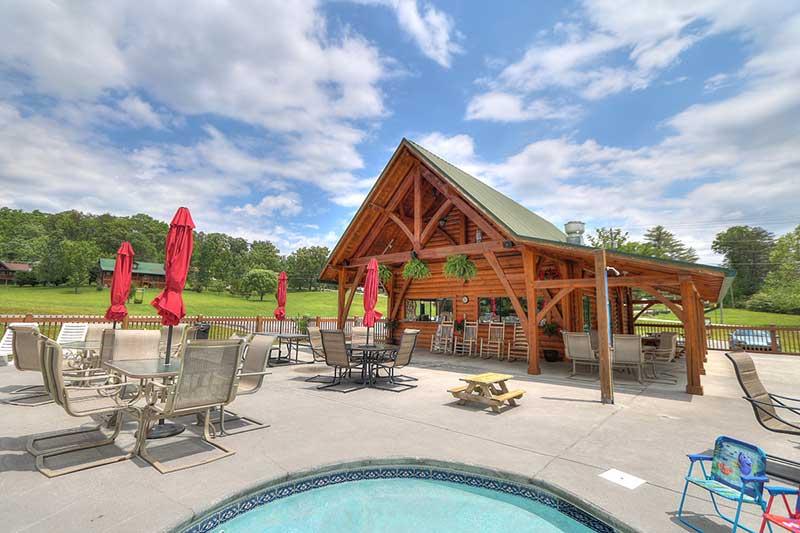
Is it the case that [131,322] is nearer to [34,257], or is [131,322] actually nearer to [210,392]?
[210,392]

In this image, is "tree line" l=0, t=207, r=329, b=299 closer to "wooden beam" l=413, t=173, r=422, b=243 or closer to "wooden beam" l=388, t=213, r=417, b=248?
"wooden beam" l=388, t=213, r=417, b=248

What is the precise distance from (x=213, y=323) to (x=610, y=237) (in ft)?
151

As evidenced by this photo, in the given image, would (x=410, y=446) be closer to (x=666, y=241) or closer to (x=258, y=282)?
(x=258, y=282)

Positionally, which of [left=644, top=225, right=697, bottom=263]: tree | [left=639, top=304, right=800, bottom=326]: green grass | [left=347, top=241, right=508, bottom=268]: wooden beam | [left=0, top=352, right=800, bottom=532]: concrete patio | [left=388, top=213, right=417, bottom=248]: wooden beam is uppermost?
[left=644, top=225, right=697, bottom=263]: tree

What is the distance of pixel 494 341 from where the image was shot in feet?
38.6

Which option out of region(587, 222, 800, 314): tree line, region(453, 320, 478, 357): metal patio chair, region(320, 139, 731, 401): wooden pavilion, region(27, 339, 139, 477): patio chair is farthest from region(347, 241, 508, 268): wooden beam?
region(587, 222, 800, 314): tree line

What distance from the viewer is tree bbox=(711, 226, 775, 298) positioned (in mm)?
48250

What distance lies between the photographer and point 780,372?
9.39m

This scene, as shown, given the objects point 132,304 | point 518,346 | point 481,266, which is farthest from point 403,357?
point 132,304

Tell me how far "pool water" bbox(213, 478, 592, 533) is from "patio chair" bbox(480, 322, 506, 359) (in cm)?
895

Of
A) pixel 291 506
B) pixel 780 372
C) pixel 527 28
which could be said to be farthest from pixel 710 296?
pixel 291 506

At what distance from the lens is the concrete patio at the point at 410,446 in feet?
8.11

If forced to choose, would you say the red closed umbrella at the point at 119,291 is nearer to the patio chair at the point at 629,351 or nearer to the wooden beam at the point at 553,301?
the wooden beam at the point at 553,301

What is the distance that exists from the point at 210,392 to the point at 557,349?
1020 centimetres
